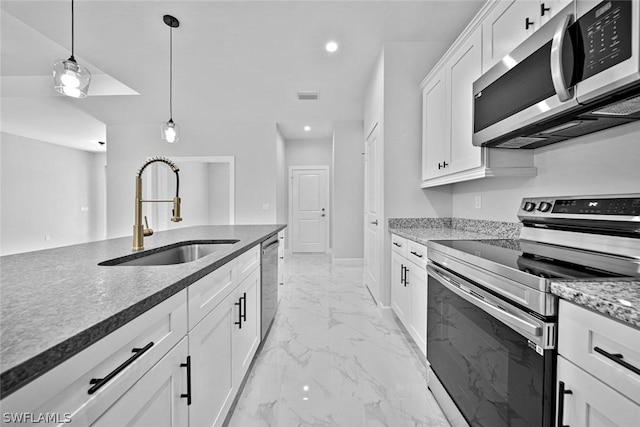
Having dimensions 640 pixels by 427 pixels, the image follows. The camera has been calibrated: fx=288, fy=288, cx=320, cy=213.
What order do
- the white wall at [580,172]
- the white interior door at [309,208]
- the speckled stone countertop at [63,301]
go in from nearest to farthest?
the speckled stone countertop at [63,301] → the white wall at [580,172] → the white interior door at [309,208]

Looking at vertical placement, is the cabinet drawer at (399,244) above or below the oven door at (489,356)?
above

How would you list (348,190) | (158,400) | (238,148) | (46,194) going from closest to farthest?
(158,400)
(238,148)
(348,190)
(46,194)

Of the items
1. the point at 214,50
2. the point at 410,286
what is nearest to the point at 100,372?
the point at 410,286

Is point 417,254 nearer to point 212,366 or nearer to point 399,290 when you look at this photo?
point 399,290

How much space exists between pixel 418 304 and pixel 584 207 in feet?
3.68

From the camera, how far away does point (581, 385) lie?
75 centimetres

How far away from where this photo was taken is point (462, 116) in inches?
81.1

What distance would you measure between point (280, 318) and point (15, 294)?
231 centimetres

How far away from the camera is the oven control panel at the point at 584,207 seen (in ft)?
3.61

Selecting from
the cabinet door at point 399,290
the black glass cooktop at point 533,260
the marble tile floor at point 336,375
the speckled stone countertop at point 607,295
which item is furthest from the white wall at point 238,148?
the speckled stone countertop at point 607,295

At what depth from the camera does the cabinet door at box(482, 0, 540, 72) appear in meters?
1.42

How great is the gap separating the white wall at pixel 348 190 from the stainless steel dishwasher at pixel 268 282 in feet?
9.63

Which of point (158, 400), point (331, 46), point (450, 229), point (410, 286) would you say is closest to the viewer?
point (158, 400)

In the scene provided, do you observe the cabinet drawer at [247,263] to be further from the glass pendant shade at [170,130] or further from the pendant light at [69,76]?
the glass pendant shade at [170,130]
